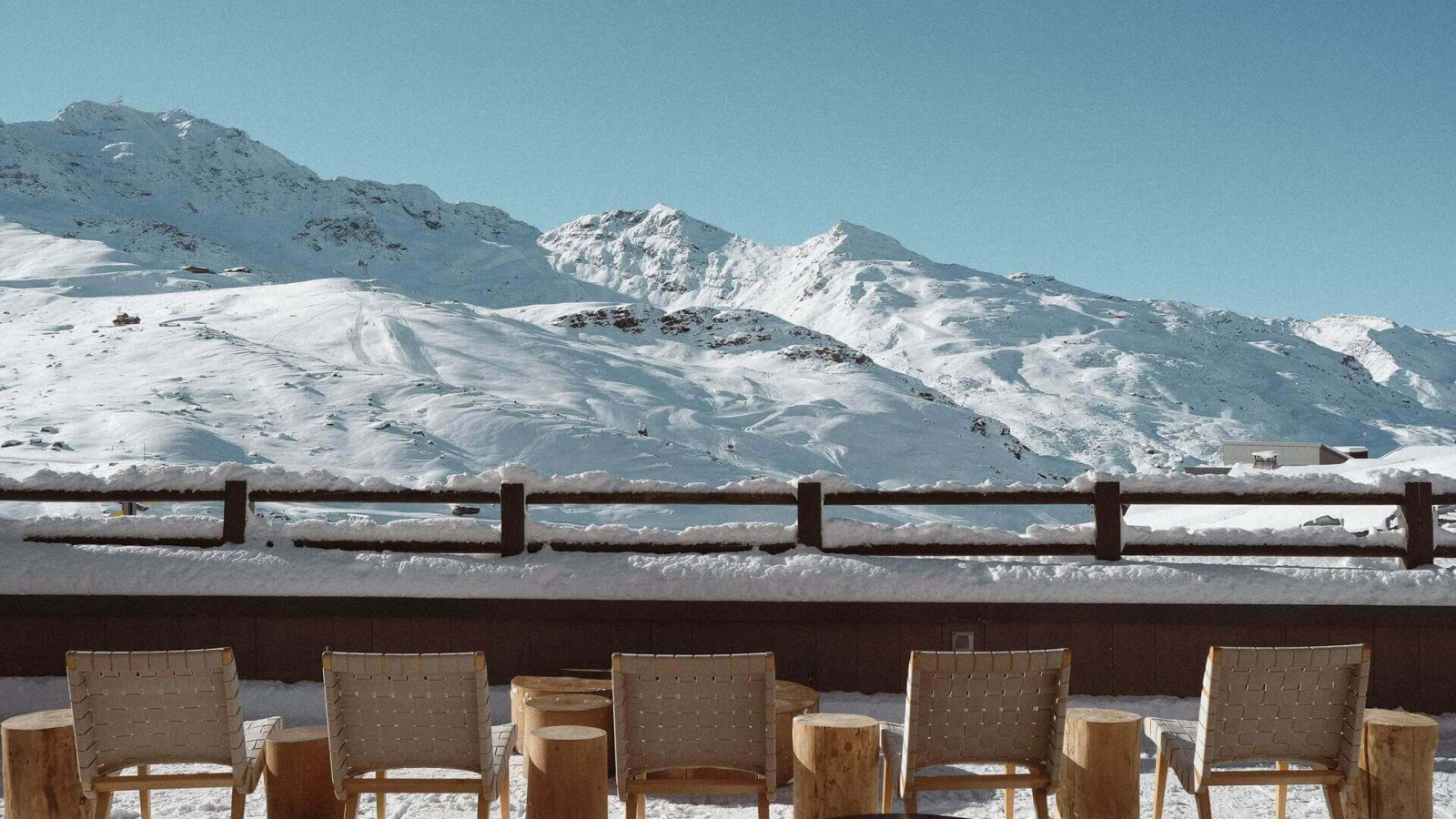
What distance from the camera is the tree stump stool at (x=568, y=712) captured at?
5520 millimetres

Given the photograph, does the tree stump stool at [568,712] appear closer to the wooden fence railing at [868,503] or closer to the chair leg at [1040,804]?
the wooden fence railing at [868,503]

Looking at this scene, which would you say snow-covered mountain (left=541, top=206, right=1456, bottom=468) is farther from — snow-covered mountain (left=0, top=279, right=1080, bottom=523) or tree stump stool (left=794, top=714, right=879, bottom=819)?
tree stump stool (left=794, top=714, right=879, bottom=819)

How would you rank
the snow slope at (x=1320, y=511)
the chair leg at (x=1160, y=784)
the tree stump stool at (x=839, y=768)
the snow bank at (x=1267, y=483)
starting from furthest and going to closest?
the snow slope at (x=1320, y=511), the snow bank at (x=1267, y=483), the chair leg at (x=1160, y=784), the tree stump stool at (x=839, y=768)

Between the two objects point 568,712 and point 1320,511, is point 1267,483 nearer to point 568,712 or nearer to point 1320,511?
point 568,712

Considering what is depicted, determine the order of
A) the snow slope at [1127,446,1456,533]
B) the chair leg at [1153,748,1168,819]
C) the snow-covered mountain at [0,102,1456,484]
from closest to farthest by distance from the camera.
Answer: the chair leg at [1153,748,1168,819] → the snow slope at [1127,446,1456,533] → the snow-covered mountain at [0,102,1456,484]

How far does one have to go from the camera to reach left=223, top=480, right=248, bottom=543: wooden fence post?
24.4 ft

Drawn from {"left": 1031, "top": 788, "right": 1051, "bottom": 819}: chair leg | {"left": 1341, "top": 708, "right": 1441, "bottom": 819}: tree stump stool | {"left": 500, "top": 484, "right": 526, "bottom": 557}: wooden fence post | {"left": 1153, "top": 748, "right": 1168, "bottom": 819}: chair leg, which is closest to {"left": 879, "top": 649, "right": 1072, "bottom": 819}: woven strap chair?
{"left": 1031, "top": 788, "right": 1051, "bottom": 819}: chair leg

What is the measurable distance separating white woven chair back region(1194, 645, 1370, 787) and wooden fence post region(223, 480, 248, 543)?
19.3ft

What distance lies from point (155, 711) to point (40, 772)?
0.90 metres

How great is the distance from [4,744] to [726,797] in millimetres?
3123

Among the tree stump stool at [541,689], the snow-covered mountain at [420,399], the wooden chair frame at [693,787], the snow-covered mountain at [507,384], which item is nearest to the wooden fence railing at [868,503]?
the tree stump stool at [541,689]

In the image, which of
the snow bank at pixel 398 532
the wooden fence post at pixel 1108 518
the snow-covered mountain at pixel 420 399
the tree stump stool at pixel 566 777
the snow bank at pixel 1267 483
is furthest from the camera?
the snow-covered mountain at pixel 420 399

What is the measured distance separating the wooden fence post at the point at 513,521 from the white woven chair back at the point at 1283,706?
14.3ft

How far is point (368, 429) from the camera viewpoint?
134 feet
